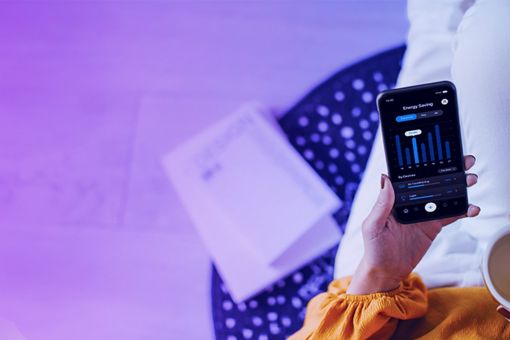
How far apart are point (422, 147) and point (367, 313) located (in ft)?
0.65

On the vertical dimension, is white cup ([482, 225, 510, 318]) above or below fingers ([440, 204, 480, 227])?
below

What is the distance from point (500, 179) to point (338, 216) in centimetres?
33

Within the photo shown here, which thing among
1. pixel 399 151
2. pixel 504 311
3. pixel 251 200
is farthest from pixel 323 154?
pixel 504 311

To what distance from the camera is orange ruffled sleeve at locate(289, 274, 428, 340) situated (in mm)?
648

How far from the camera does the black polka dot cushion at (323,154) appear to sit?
3.12 feet

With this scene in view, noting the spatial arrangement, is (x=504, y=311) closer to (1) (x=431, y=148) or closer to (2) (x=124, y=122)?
(1) (x=431, y=148)

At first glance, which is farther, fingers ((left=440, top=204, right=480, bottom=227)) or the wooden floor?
the wooden floor

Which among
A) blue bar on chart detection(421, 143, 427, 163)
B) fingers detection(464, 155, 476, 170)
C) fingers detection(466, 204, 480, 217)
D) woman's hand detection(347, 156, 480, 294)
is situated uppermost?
blue bar on chart detection(421, 143, 427, 163)

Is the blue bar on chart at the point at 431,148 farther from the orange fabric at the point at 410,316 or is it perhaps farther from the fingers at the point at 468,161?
the orange fabric at the point at 410,316

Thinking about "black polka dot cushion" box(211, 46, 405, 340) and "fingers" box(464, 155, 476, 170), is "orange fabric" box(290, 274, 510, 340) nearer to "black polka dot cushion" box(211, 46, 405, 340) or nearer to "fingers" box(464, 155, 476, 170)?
"fingers" box(464, 155, 476, 170)

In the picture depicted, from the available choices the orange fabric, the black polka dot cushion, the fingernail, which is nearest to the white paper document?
the black polka dot cushion

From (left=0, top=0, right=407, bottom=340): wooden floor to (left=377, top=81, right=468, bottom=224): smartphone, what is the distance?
1.42ft

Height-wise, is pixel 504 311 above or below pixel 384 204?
below

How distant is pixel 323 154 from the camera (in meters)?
1.00
